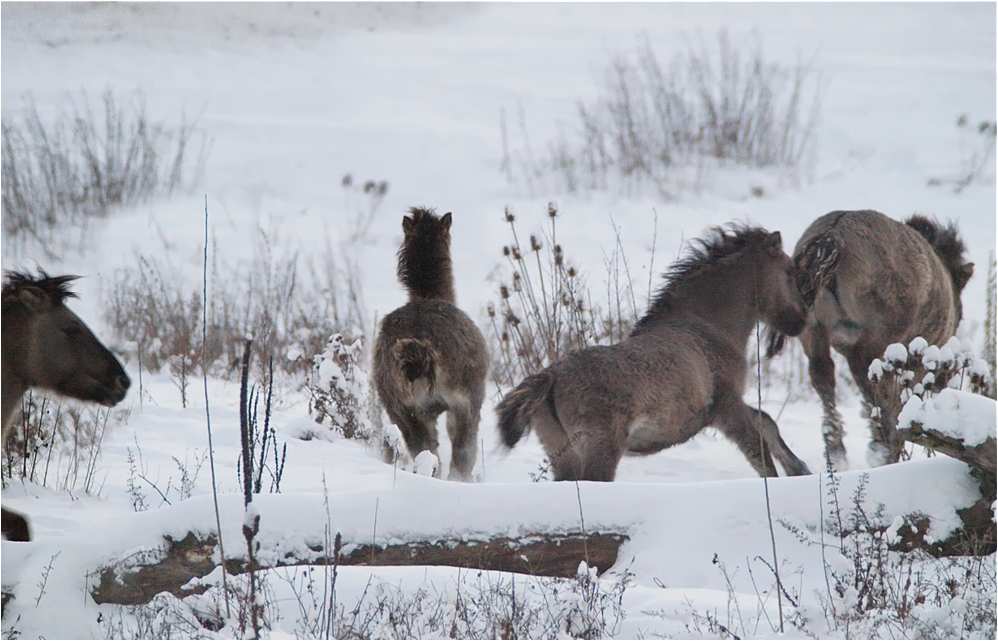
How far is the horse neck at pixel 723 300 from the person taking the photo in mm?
5465

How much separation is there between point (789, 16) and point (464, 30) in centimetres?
916

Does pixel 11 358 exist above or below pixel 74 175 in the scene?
below

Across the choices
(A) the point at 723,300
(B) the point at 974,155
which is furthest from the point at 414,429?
(B) the point at 974,155

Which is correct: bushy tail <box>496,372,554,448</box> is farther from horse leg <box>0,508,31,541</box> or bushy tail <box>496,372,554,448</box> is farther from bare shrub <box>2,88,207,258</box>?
bare shrub <box>2,88,207,258</box>

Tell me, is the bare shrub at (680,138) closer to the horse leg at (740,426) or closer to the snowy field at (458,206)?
the snowy field at (458,206)

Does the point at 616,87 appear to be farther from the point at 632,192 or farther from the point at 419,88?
the point at 419,88

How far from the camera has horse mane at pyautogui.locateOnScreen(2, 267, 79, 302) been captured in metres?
4.17

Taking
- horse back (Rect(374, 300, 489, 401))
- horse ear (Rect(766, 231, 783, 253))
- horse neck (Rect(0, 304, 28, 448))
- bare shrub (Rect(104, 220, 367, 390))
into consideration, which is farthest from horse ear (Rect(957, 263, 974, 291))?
horse neck (Rect(0, 304, 28, 448))

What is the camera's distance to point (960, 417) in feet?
11.3

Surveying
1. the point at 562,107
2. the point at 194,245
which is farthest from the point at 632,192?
the point at 194,245

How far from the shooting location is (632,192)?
16750 millimetres

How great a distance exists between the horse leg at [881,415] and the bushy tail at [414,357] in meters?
2.77

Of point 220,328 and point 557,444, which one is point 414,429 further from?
point 220,328

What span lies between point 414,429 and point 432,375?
43 centimetres
